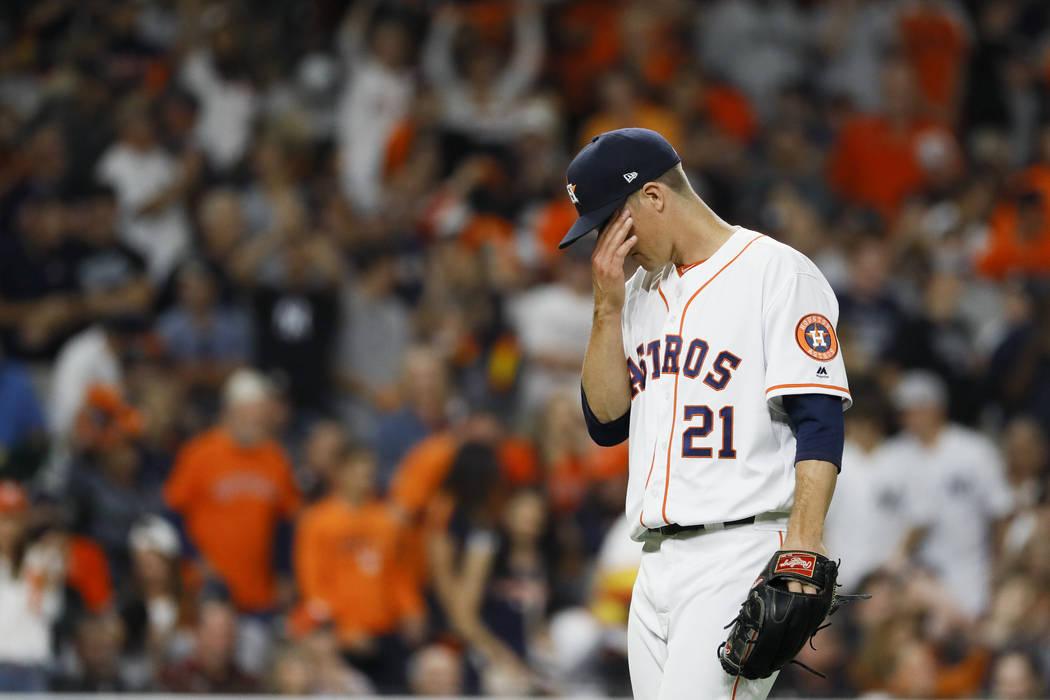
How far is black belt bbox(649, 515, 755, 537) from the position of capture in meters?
3.23

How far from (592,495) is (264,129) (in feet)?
13.2

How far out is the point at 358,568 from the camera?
7.35 meters

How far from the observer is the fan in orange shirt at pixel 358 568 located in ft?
23.7

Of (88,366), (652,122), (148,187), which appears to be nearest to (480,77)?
(652,122)

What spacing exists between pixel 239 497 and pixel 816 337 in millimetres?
5185

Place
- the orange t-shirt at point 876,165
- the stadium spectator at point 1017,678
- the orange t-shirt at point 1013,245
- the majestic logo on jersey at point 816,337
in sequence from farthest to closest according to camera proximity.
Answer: the orange t-shirt at point 876,165
the orange t-shirt at point 1013,245
the stadium spectator at point 1017,678
the majestic logo on jersey at point 816,337

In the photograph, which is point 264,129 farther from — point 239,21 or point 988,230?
point 988,230

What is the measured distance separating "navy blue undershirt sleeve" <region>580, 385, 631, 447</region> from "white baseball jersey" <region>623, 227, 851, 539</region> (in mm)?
187

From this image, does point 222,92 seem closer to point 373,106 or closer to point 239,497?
point 373,106

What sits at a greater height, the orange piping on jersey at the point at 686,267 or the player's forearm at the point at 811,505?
the orange piping on jersey at the point at 686,267

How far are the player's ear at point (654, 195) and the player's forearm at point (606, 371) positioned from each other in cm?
27

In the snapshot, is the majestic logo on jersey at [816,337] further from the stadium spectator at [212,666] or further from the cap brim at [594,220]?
the stadium spectator at [212,666]

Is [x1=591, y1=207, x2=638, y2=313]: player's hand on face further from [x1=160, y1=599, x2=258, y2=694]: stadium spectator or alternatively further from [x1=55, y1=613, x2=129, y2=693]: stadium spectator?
[x1=55, y1=613, x2=129, y2=693]: stadium spectator

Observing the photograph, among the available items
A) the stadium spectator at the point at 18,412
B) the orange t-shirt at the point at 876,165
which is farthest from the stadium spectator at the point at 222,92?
the orange t-shirt at the point at 876,165
